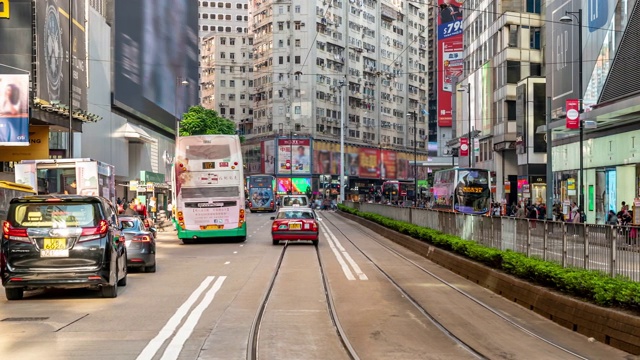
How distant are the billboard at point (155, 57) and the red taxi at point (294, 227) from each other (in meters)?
32.2

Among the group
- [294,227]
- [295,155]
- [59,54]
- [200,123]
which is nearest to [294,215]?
[294,227]

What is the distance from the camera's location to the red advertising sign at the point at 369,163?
125m

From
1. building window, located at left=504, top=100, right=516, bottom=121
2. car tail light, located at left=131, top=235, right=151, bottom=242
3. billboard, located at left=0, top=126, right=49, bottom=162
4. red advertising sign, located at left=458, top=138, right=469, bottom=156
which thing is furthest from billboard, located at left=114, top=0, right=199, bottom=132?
car tail light, located at left=131, top=235, right=151, bottom=242

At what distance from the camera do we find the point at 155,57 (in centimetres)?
8012

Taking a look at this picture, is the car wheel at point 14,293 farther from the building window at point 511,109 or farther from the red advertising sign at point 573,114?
the building window at point 511,109

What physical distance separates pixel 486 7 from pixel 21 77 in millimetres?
50256

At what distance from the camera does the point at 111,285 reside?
48.9 feet

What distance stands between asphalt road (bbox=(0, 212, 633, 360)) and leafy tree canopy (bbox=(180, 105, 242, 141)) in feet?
230

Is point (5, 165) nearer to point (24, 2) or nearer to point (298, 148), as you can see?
point (24, 2)

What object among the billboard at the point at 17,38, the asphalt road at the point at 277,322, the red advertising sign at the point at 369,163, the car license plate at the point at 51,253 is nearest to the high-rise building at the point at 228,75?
the red advertising sign at the point at 369,163

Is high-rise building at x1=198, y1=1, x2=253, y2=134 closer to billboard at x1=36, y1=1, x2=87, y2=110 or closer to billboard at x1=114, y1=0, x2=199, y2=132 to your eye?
billboard at x1=114, y1=0, x2=199, y2=132

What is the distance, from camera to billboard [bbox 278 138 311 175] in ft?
374

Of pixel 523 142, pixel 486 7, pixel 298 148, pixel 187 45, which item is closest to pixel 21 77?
pixel 523 142

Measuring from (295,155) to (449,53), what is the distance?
88.2 feet
